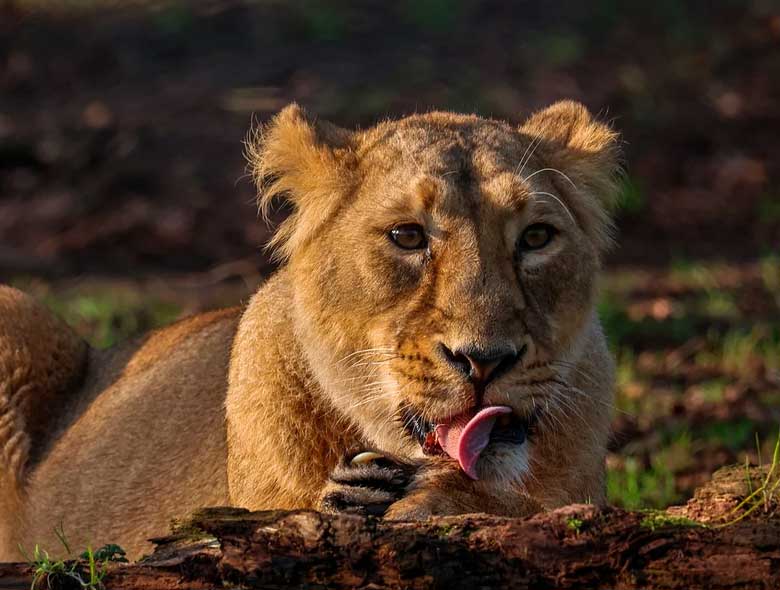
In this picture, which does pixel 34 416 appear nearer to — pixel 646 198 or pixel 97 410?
pixel 97 410

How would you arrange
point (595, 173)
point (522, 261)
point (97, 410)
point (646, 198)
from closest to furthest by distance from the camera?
point (522, 261), point (595, 173), point (97, 410), point (646, 198)

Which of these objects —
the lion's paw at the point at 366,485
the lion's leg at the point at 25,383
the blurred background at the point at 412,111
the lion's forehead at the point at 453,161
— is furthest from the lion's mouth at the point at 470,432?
the lion's leg at the point at 25,383

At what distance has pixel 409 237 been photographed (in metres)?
3.87

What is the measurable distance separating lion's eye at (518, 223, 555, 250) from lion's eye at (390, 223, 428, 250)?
0.95 feet

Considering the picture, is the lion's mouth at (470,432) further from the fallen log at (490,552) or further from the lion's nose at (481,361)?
the fallen log at (490,552)

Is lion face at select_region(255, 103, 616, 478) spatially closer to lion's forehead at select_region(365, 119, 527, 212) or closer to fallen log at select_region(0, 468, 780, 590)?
lion's forehead at select_region(365, 119, 527, 212)

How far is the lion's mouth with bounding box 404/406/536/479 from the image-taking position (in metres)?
3.53

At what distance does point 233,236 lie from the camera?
10.4 metres

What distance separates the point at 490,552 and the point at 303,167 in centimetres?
179

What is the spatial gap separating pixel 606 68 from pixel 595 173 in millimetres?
9470

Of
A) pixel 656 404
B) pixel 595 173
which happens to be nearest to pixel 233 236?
pixel 656 404

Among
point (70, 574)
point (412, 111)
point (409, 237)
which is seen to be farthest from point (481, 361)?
point (412, 111)

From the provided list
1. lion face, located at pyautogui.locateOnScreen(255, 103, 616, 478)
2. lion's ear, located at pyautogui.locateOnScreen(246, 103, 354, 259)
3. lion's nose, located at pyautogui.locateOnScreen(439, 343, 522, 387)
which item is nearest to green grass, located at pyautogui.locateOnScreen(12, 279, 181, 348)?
lion's ear, located at pyautogui.locateOnScreen(246, 103, 354, 259)

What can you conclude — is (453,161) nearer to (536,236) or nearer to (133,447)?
(536,236)
